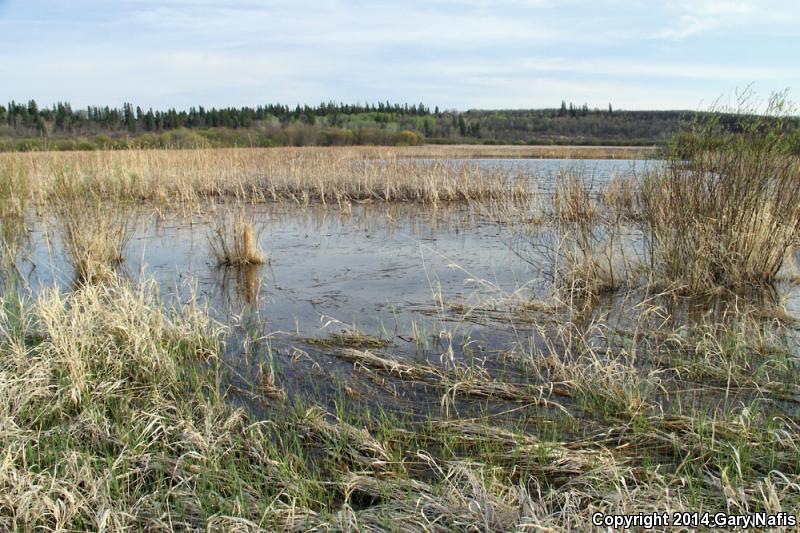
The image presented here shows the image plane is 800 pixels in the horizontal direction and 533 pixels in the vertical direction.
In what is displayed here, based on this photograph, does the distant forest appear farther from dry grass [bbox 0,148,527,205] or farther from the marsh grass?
the marsh grass

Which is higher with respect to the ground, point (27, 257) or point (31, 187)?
point (31, 187)

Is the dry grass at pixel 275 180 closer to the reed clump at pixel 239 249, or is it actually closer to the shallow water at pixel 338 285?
the shallow water at pixel 338 285

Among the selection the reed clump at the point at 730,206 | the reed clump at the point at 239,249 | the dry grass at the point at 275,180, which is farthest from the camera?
the dry grass at the point at 275,180

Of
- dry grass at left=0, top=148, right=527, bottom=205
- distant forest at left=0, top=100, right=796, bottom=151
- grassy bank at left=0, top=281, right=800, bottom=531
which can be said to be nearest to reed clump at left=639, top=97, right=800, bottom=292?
grassy bank at left=0, top=281, right=800, bottom=531

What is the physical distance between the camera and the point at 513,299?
20.5ft

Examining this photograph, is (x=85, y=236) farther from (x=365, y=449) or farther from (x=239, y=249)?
(x=365, y=449)

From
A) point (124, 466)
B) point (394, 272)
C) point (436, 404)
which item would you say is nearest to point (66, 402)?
point (124, 466)

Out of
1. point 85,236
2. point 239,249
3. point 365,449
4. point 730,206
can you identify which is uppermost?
point 730,206

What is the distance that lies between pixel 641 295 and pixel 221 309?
4.78m

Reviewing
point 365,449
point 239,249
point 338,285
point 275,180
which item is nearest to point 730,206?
point 338,285

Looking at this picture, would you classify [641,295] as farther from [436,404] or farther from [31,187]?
[31,187]

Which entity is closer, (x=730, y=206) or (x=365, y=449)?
(x=365, y=449)

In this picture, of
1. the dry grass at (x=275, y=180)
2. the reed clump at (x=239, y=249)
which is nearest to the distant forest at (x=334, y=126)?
the dry grass at (x=275, y=180)

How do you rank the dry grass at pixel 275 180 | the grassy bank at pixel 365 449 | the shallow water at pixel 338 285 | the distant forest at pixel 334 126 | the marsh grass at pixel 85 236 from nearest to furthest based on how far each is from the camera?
the grassy bank at pixel 365 449 → the shallow water at pixel 338 285 → the marsh grass at pixel 85 236 → the dry grass at pixel 275 180 → the distant forest at pixel 334 126
